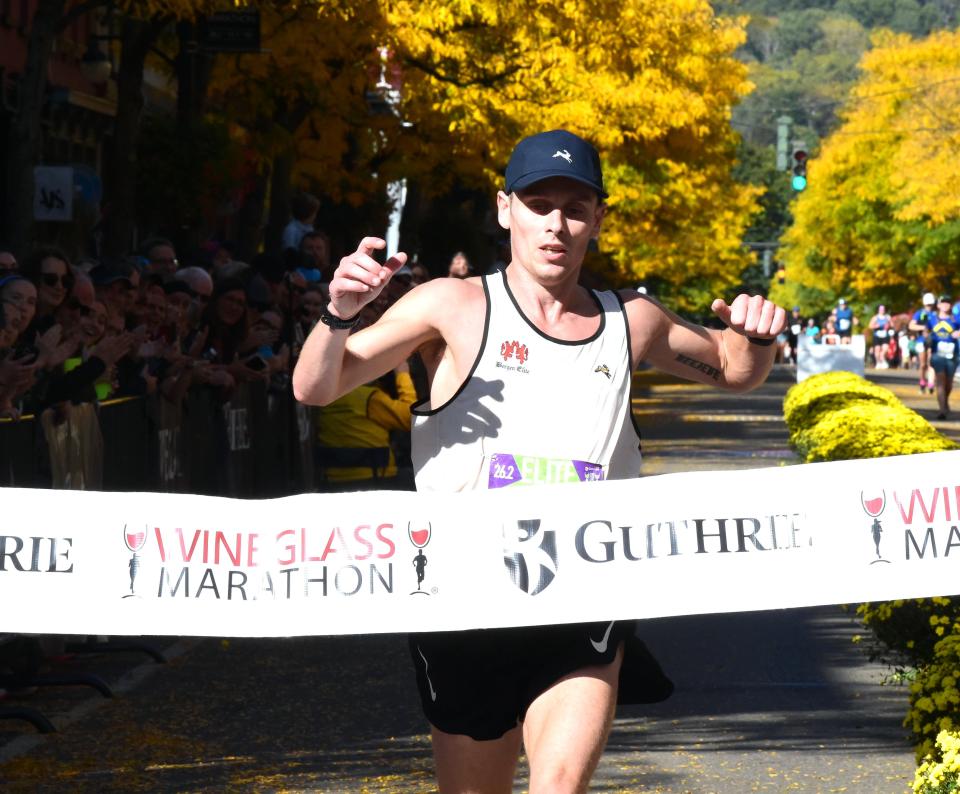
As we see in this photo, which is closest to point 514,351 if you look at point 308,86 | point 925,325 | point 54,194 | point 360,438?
point 360,438

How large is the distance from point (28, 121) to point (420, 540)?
12619 mm

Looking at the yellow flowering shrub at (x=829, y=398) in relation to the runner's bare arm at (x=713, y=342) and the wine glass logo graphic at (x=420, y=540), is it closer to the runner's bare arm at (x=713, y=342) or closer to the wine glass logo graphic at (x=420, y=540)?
the runner's bare arm at (x=713, y=342)

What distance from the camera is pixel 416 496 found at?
5.07 meters

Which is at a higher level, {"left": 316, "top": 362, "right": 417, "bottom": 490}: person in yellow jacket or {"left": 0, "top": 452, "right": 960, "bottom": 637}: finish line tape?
{"left": 0, "top": 452, "right": 960, "bottom": 637}: finish line tape

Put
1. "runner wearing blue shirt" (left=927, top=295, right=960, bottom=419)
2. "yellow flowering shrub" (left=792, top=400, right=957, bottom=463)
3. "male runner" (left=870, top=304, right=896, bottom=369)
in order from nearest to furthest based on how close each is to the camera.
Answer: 1. "yellow flowering shrub" (left=792, top=400, right=957, bottom=463)
2. "runner wearing blue shirt" (left=927, top=295, right=960, bottom=419)
3. "male runner" (left=870, top=304, right=896, bottom=369)

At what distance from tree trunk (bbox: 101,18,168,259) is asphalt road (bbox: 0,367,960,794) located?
10257 mm

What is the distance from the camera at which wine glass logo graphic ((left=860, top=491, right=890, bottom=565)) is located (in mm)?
5234

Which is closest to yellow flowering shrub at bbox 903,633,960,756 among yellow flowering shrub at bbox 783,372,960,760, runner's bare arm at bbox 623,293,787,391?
yellow flowering shrub at bbox 783,372,960,760

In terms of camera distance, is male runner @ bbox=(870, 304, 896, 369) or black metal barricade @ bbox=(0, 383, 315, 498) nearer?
black metal barricade @ bbox=(0, 383, 315, 498)

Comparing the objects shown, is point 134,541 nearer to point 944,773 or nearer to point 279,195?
point 944,773

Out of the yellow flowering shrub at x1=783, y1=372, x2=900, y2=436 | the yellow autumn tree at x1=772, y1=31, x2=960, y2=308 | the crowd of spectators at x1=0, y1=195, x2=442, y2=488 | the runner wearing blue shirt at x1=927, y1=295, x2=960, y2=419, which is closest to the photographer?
the crowd of spectators at x1=0, y1=195, x2=442, y2=488

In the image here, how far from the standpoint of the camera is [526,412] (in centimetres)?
487

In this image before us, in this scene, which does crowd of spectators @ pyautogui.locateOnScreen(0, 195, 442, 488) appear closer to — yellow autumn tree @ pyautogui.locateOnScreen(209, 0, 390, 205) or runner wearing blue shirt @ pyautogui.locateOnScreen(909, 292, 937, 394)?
yellow autumn tree @ pyautogui.locateOnScreen(209, 0, 390, 205)

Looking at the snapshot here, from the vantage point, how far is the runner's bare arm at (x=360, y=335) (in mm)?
4531
